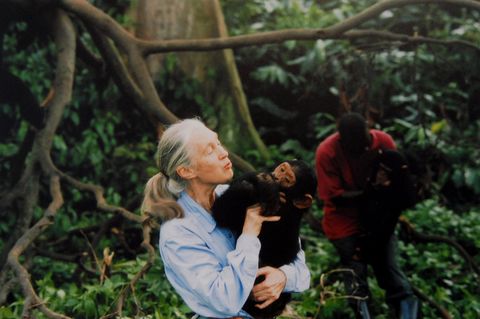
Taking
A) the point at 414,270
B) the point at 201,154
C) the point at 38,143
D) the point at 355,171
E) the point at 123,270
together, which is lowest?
the point at 414,270

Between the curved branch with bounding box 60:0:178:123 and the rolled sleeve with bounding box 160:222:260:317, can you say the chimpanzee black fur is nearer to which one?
the curved branch with bounding box 60:0:178:123

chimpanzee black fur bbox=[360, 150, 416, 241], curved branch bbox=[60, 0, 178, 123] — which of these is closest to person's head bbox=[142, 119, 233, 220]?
chimpanzee black fur bbox=[360, 150, 416, 241]

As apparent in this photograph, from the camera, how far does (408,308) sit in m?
4.92

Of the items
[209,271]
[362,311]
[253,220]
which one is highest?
[253,220]

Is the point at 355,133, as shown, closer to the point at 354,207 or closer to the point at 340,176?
the point at 340,176

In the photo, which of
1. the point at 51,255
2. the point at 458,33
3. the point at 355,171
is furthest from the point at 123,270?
the point at 458,33

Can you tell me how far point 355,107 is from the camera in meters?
7.21

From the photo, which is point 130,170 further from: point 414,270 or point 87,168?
→ point 414,270

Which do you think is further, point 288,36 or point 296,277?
point 288,36

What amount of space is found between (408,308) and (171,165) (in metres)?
2.85

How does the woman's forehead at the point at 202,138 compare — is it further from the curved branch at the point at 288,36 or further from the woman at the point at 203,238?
the curved branch at the point at 288,36

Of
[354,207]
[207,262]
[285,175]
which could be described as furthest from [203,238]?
[354,207]

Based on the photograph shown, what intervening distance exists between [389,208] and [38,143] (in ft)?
8.01

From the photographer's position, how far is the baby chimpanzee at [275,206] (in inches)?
101
